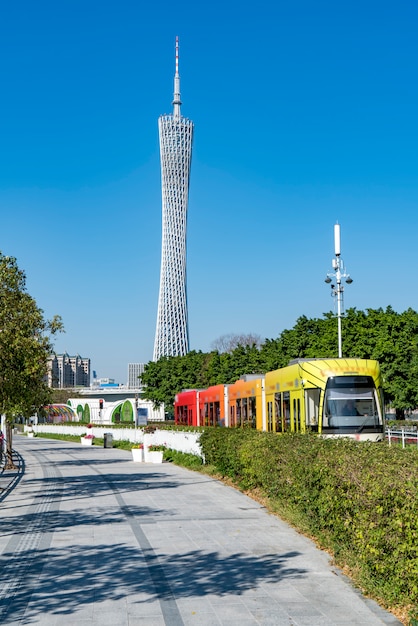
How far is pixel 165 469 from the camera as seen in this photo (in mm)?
25641

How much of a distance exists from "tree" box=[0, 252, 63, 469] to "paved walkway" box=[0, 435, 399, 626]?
3554 millimetres

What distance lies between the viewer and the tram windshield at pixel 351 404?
18.9m

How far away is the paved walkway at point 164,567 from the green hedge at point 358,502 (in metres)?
0.29

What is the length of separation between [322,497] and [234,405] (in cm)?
1943

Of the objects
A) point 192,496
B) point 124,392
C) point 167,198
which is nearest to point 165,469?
point 192,496

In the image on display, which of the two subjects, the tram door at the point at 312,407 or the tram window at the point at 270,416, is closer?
the tram door at the point at 312,407

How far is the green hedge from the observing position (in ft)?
22.7

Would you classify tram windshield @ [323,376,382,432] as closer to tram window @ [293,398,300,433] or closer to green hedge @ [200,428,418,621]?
tram window @ [293,398,300,433]

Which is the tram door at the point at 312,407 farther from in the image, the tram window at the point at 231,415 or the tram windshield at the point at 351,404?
the tram window at the point at 231,415

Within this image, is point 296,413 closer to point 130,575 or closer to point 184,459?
point 184,459

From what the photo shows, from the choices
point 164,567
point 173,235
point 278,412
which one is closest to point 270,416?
point 278,412

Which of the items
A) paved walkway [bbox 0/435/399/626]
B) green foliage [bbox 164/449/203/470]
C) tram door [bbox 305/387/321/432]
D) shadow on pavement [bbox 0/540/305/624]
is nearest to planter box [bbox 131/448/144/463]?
green foliage [bbox 164/449/203/470]

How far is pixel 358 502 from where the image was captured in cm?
820

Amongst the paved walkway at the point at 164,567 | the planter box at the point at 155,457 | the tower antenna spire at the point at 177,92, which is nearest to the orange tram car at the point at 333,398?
the paved walkway at the point at 164,567
